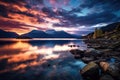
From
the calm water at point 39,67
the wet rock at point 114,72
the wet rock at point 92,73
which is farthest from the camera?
the calm water at point 39,67

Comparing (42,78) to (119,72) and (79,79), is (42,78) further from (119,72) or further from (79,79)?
(119,72)

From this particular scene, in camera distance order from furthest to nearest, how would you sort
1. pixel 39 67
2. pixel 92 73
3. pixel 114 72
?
1. pixel 39 67
2. pixel 92 73
3. pixel 114 72

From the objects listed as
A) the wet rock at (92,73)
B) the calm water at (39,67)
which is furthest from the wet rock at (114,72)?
the calm water at (39,67)

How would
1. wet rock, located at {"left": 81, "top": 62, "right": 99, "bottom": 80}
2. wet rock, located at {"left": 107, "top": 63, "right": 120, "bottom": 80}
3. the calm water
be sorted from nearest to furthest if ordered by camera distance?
wet rock, located at {"left": 107, "top": 63, "right": 120, "bottom": 80} < wet rock, located at {"left": 81, "top": 62, "right": 99, "bottom": 80} < the calm water

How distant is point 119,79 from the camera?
47.1 feet

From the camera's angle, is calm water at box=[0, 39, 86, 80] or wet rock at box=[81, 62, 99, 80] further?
calm water at box=[0, 39, 86, 80]

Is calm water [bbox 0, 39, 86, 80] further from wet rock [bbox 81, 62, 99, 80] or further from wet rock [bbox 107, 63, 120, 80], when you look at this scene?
wet rock [bbox 107, 63, 120, 80]

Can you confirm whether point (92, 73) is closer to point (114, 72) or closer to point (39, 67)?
point (114, 72)

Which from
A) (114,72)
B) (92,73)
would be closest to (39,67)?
(92,73)

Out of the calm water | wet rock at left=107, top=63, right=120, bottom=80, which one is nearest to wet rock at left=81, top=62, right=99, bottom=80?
the calm water

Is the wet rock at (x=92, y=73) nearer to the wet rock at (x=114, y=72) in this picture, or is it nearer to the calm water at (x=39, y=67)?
the calm water at (x=39, y=67)

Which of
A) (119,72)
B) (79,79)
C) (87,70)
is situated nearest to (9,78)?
(79,79)

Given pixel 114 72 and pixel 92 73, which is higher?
pixel 114 72

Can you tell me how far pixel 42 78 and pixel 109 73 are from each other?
9424 millimetres
